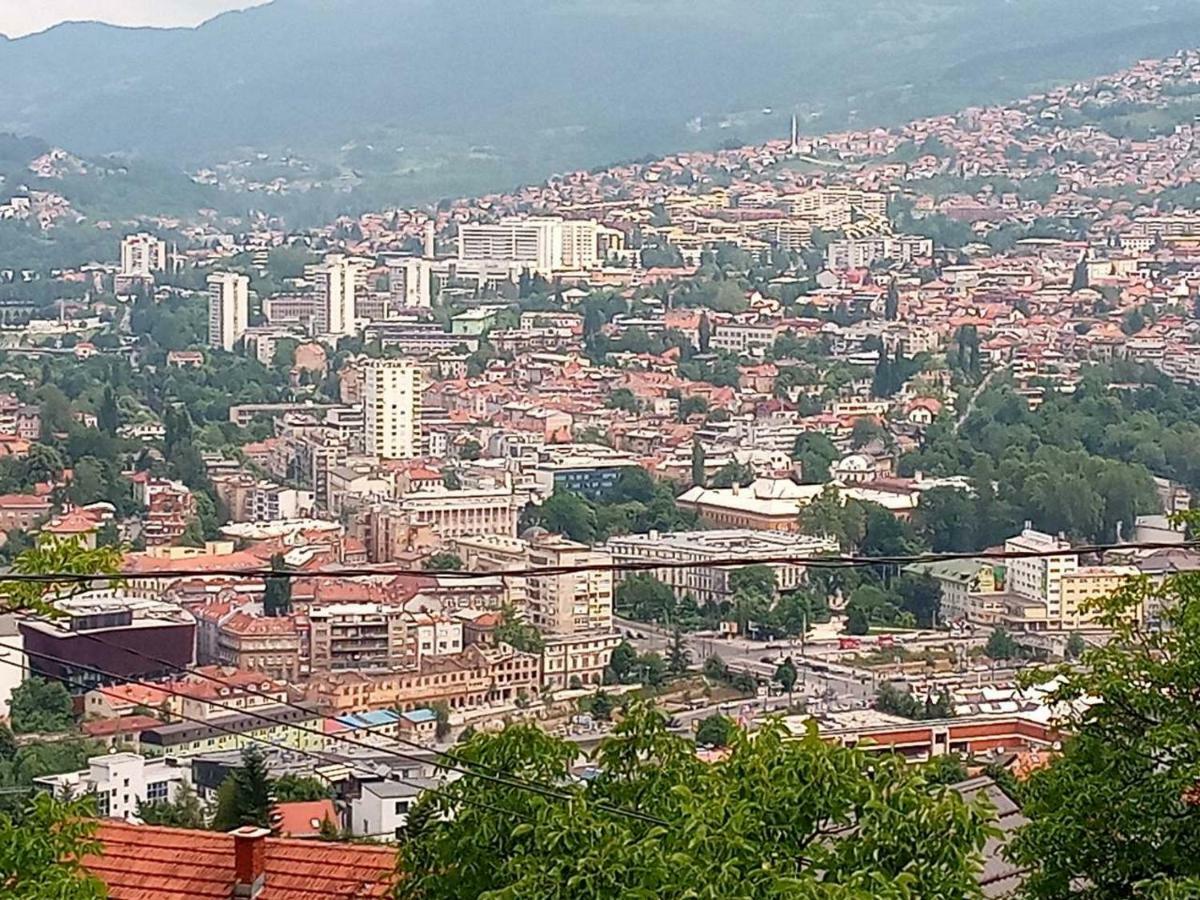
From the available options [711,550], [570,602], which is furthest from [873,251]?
[570,602]

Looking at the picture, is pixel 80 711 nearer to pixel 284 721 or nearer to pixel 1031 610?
pixel 284 721

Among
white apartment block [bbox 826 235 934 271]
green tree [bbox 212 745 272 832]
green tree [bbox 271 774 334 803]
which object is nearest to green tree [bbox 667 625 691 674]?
green tree [bbox 271 774 334 803]

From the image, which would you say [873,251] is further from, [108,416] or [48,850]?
[48,850]

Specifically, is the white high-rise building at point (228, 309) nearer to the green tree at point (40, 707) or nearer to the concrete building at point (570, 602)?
the concrete building at point (570, 602)

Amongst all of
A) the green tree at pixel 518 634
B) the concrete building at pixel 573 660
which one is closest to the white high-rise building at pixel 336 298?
the green tree at pixel 518 634

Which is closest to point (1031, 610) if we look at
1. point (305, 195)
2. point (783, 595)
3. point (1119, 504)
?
point (783, 595)
